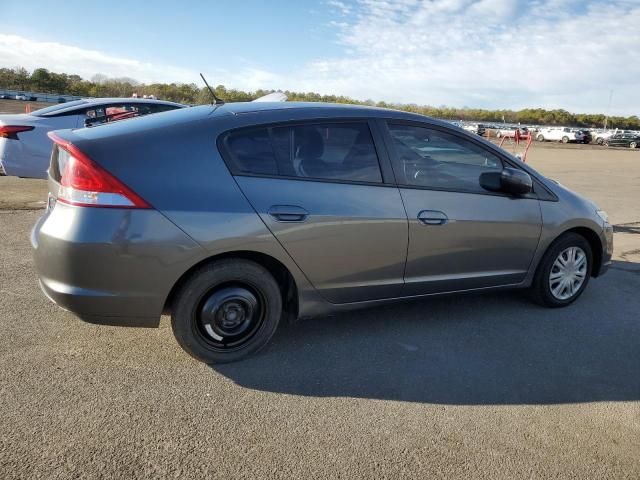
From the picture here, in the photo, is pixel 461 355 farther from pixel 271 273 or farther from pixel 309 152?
pixel 309 152

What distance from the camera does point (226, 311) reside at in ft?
10.8

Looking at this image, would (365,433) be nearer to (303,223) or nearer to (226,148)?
A: (303,223)

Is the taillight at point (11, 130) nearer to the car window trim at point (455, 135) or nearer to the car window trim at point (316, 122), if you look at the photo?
the car window trim at point (316, 122)

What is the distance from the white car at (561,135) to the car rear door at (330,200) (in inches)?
2052

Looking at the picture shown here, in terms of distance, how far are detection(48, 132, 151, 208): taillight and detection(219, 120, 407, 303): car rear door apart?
646 mm

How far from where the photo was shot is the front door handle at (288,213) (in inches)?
127

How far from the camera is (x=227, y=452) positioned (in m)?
2.50

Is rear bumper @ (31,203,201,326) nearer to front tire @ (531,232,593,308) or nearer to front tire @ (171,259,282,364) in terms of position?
front tire @ (171,259,282,364)

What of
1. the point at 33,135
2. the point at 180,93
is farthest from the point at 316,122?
the point at 180,93

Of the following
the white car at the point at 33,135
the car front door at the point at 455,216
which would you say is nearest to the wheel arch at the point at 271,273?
the car front door at the point at 455,216

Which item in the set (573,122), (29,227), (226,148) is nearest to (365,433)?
(226,148)

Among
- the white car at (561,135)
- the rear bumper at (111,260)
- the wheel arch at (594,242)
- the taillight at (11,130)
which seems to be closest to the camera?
the rear bumper at (111,260)

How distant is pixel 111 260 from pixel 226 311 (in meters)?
0.78

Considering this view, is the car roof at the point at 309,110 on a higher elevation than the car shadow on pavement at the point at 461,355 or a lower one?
higher
